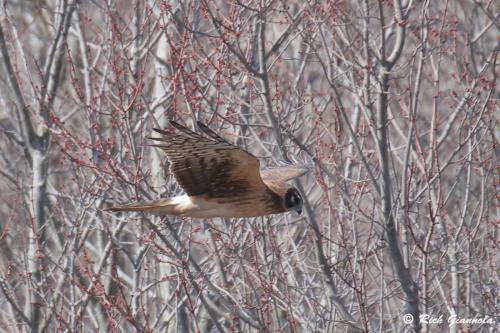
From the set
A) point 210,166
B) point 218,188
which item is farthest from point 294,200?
point 210,166

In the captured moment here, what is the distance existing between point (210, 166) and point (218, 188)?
23cm

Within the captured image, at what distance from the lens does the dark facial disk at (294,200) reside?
6.74m

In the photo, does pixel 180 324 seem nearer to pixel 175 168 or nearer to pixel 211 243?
pixel 211 243

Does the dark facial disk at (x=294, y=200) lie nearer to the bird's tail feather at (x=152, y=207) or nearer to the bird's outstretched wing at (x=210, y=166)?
the bird's outstretched wing at (x=210, y=166)

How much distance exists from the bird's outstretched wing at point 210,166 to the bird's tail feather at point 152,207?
22cm

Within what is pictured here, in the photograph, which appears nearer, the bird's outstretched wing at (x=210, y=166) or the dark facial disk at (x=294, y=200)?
the bird's outstretched wing at (x=210, y=166)

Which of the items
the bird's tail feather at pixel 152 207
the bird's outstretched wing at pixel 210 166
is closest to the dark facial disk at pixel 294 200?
the bird's outstretched wing at pixel 210 166

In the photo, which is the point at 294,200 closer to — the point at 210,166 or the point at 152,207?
the point at 210,166

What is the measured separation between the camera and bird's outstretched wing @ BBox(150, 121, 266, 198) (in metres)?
6.14

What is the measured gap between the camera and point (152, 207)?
6.25 meters

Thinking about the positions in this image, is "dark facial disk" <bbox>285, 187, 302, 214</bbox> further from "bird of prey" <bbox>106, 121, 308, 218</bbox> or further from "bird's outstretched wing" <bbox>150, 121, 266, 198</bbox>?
"bird's outstretched wing" <bbox>150, 121, 266, 198</bbox>

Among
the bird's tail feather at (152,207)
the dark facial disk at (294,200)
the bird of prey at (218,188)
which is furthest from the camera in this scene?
the dark facial disk at (294,200)

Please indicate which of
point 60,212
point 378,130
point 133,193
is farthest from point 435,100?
point 60,212

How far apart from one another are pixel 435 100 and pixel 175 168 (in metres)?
1.84
